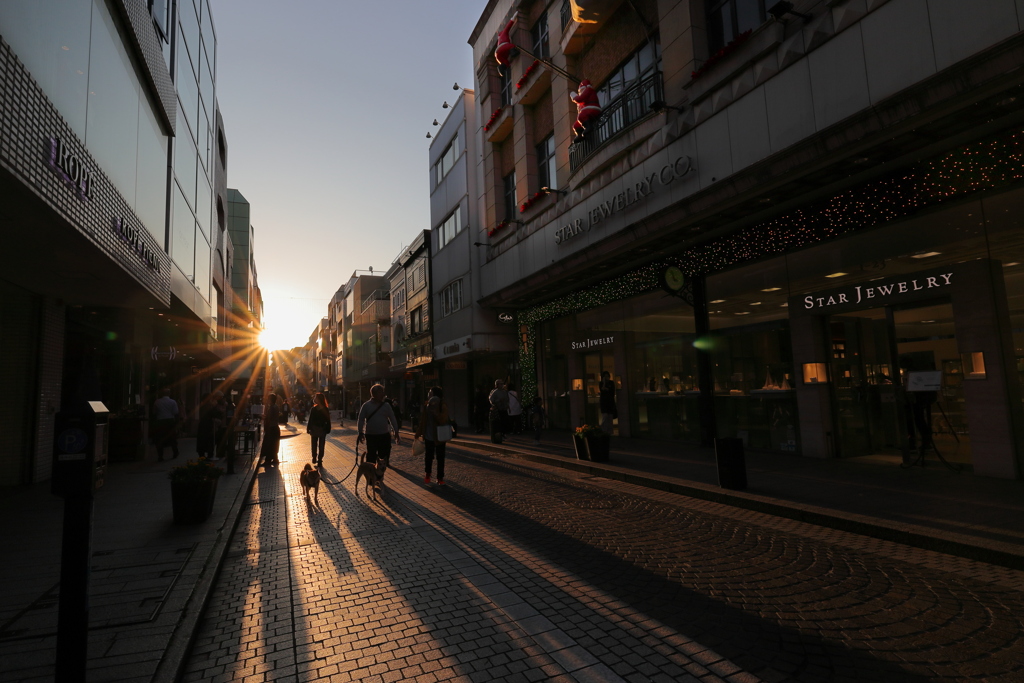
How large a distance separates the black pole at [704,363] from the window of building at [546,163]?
288 inches

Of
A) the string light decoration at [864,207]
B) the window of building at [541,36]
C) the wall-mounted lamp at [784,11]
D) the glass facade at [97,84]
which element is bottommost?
the string light decoration at [864,207]

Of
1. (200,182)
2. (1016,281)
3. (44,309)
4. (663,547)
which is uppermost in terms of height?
(200,182)

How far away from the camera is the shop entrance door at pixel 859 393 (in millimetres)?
11008

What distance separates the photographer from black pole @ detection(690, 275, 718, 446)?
525 inches

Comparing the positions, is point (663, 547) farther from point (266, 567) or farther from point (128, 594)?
point (128, 594)

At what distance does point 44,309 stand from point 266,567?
349 inches

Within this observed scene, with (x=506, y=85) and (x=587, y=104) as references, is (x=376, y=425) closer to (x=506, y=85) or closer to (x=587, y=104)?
(x=587, y=104)

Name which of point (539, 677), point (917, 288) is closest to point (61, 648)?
point (539, 677)


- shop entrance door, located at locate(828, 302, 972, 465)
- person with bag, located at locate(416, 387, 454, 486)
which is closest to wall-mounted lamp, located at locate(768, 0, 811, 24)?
shop entrance door, located at locate(828, 302, 972, 465)

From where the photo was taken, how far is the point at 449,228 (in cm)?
2950

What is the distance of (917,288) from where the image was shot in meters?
9.30

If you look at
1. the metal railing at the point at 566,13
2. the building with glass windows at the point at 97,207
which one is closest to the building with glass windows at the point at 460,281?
the metal railing at the point at 566,13

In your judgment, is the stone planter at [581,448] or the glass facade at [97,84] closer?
the glass facade at [97,84]

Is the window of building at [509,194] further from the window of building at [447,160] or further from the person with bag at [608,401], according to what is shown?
the person with bag at [608,401]
